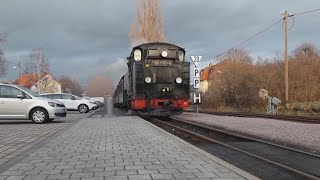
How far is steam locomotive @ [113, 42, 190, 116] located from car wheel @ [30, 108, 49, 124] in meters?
5.27

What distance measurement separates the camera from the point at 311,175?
21.7 feet

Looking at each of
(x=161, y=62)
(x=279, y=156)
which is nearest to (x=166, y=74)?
(x=161, y=62)

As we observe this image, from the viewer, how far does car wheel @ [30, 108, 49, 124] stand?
17.4 meters

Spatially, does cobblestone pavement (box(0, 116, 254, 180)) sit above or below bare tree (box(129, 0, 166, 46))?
below

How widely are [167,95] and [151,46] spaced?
282 centimetres

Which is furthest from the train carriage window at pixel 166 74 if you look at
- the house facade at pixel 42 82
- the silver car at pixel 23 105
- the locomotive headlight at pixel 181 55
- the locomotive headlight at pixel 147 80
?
the house facade at pixel 42 82

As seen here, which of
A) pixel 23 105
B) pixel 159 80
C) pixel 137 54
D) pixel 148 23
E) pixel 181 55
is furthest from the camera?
pixel 148 23

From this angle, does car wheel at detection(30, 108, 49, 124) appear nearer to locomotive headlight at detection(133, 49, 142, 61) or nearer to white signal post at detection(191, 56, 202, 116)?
locomotive headlight at detection(133, 49, 142, 61)

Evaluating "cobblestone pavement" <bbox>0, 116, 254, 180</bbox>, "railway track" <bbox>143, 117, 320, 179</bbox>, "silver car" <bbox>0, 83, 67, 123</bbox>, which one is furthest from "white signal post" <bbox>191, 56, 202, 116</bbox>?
"cobblestone pavement" <bbox>0, 116, 254, 180</bbox>

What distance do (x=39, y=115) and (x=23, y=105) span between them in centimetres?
82

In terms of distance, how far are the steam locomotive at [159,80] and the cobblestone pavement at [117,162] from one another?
1124 centimetres

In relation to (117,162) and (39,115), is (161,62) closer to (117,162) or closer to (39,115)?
(39,115)

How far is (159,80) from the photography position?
71.2 ft

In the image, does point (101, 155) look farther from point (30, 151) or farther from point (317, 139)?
point (317, 139)
